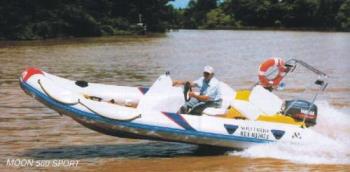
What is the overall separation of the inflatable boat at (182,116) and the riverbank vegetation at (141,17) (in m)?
46.0

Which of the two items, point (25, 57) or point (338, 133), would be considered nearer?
point (338, 133)

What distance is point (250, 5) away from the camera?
385 ft

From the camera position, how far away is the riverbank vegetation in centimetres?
5750

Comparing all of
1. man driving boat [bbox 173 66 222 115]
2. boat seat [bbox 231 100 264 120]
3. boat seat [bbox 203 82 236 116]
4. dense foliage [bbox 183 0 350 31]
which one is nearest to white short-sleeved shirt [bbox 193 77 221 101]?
man driving boat [bbox 173 66 222 115]

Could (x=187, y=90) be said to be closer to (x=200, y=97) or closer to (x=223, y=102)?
(x=200, y=97)

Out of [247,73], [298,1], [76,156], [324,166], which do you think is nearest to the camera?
[324,166]

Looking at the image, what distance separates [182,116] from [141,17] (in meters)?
67.1

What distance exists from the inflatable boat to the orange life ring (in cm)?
36

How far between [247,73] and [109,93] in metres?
13.1

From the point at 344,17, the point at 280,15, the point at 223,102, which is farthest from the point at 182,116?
the point at 280,15

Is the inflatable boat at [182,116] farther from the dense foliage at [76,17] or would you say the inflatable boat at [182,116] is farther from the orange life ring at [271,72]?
the dense foliage at [76,17]

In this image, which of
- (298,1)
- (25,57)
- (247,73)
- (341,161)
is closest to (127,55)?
(25,57)

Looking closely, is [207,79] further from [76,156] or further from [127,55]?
[127,55]

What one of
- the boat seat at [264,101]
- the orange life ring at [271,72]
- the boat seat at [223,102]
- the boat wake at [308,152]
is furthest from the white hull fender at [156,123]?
the orange life ring at [271,72]
